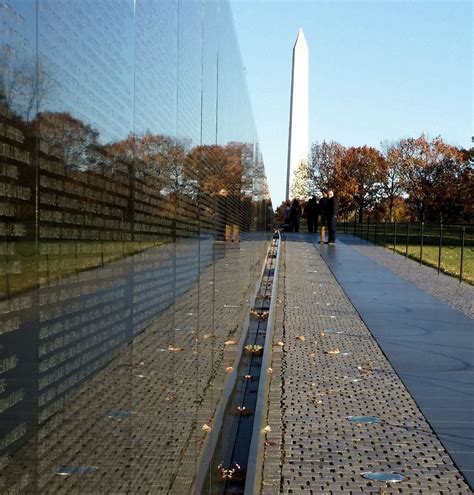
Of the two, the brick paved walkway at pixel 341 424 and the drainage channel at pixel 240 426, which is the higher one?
the drainage channel at pixel 240 426

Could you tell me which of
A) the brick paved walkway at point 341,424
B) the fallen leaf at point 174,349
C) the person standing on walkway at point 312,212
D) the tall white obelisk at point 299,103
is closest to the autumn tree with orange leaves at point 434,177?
the tall white obelisk at point 299,103

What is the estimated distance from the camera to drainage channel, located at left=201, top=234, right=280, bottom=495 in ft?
14.6

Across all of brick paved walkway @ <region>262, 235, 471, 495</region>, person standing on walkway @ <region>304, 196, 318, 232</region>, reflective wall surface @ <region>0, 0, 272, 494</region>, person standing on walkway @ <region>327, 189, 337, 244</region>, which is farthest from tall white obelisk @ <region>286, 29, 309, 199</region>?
reflective wall surface @ <region>0, 0, 272, 494</region>

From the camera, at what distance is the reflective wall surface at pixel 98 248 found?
122cm

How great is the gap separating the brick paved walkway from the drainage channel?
0.56 feet

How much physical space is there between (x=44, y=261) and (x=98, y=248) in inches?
16.0

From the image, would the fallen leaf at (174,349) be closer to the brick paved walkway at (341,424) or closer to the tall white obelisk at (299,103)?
the brick paved walkway at (341,424)

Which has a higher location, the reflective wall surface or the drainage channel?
the reflective wall surface

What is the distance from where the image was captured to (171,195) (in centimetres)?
300

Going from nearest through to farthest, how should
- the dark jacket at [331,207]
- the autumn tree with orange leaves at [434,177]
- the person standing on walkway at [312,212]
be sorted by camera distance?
1. the dark jacket at [331,207]
2. the person standing on walkway at [312,212]
3. the autumn tree with orange leaves at [434,177]

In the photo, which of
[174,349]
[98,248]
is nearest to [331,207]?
[174,349]

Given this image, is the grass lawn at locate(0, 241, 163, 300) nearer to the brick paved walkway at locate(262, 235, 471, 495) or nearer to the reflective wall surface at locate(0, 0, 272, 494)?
the reflective wall surface at locate(0, 0, 272, 494)

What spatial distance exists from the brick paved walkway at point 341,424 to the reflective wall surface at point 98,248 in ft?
5.27

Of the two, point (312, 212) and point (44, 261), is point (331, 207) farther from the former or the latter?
point (44, 261)
